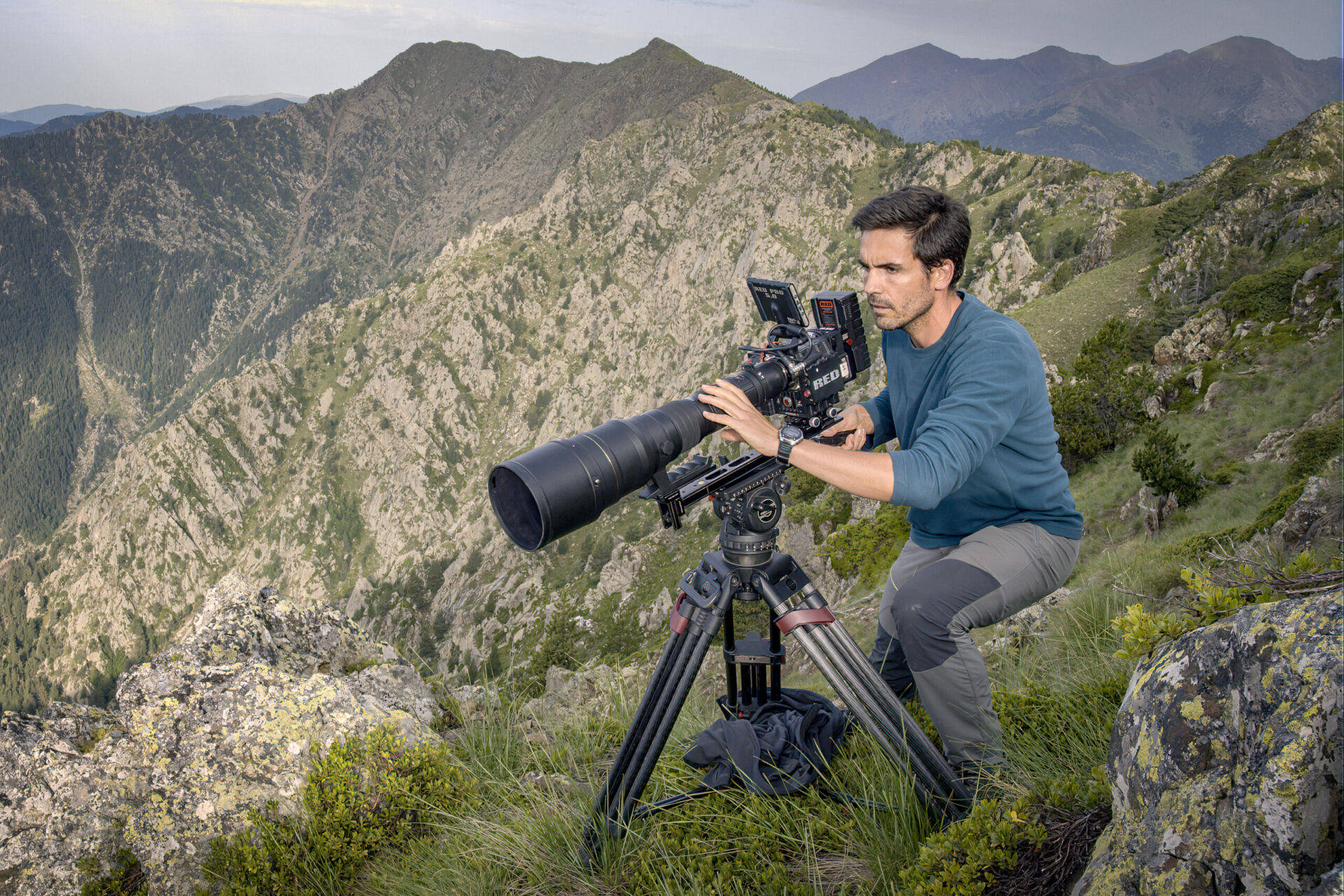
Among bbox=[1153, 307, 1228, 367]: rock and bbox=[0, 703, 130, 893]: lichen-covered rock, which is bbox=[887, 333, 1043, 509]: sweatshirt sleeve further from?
bbox=[1153, 307, 1228, 367]: rock

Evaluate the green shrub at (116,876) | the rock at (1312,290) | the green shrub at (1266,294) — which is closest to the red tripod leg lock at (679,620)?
the green shrub at (116,876)

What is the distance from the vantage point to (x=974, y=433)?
2684 mm

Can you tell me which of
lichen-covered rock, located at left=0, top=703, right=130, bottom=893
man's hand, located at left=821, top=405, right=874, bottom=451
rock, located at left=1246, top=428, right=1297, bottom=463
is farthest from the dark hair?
rock, located at left=1246, top=428, right=1297, bottom=463

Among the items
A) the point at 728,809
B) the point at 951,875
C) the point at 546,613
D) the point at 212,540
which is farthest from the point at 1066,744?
the point at 212,540

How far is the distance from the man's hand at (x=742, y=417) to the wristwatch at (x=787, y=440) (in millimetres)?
17

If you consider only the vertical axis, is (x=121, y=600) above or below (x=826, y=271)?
below

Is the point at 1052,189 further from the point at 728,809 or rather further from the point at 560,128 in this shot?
the point at 560,128

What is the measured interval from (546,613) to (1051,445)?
2139 inches

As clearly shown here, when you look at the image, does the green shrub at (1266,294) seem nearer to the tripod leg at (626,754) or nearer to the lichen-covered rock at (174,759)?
the tripod leg at (626,754)

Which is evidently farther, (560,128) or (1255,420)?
(560,128)

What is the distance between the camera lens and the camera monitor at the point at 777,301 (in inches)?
128

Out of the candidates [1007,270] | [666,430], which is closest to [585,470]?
[666,430]

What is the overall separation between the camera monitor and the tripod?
33.1 inches

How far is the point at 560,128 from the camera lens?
194875 mm
